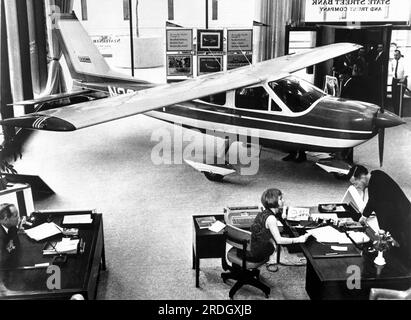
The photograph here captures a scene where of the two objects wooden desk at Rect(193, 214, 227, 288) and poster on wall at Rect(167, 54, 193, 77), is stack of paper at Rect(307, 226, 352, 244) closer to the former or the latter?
wooden desk at Rect(193, 214, 227, 288)

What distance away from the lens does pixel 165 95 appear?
546cm

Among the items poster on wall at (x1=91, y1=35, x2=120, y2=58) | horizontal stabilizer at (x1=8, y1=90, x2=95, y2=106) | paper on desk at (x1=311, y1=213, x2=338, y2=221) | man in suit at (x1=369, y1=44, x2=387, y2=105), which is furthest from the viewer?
man in suit at (x1=369, y1=44, x2=387, y2=105)

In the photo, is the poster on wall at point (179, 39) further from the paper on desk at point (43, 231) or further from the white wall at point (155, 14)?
the paper on desk at point (43, 231)

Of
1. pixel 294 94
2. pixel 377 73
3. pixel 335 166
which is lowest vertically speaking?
pixel 335 166

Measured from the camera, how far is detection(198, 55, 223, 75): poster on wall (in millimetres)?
7613

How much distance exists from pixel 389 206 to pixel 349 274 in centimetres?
66

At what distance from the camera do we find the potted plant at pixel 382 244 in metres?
3.88

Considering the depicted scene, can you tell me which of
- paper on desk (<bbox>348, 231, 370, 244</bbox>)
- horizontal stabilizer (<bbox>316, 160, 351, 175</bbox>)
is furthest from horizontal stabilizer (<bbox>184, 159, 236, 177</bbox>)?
paper on desk (<bbox>348, 231, 370, 244</bbox>)

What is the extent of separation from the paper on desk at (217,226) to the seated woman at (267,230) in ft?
1.17

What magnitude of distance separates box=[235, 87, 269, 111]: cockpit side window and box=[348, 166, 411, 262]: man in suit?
8.15 ft

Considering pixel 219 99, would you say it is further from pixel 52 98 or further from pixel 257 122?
pixel 52 98

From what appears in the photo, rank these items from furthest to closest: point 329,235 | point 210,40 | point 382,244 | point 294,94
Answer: point 210,40, point 294,94, point 329,235, point 382,244

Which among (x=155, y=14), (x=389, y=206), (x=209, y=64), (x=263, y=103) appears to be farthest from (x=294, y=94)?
(x=389, y=206)

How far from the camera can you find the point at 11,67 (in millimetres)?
5125
